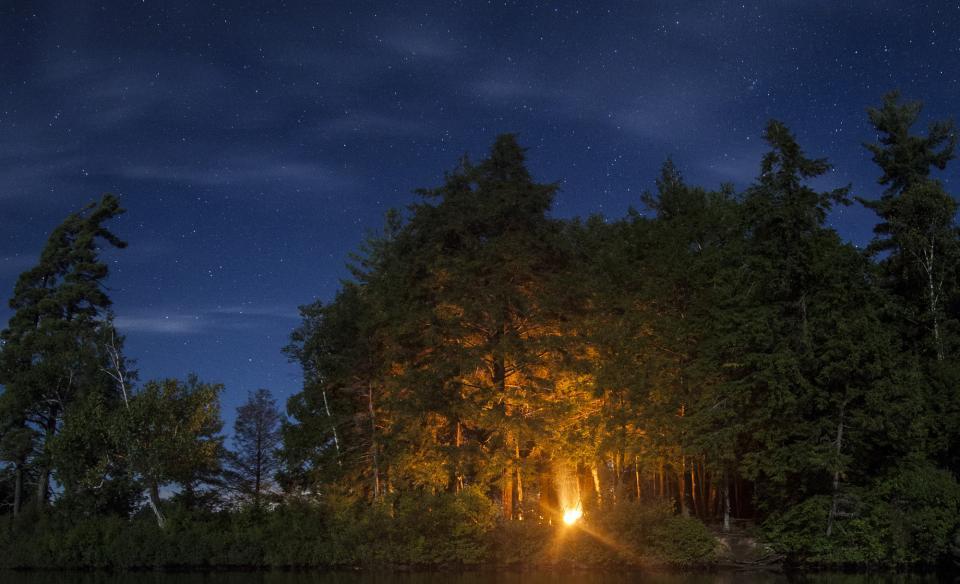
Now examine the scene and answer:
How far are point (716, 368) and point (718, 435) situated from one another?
11.9ft

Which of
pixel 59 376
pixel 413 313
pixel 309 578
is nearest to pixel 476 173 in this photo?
pixel 413 313

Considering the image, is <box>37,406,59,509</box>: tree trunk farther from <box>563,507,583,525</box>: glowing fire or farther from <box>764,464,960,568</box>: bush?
<box>764,464,960,568</box>: bush

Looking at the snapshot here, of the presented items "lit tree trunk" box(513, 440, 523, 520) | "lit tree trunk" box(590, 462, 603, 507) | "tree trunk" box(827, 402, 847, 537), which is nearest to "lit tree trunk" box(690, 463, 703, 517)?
"lit tree trunk" box(590, 462, 603, 507)

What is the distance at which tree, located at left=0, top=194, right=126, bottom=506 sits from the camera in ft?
164

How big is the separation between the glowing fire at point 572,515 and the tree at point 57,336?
26.1m

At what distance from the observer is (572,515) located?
3594 cm

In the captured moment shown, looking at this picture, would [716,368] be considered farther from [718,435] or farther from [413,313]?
[413,313]

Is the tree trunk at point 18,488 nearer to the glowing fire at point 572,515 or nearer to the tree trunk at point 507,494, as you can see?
the tree trunk at point 507,494

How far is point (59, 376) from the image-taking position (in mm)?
50594

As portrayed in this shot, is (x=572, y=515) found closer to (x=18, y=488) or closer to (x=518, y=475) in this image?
(x=518, y=475)

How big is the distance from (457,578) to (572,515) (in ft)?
23.3

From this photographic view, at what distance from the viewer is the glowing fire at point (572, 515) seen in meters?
35.2

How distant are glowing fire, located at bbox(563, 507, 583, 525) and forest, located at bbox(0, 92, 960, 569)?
121 mm

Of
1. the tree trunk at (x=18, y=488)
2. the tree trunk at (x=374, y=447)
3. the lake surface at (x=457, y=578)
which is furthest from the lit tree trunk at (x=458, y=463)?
the tree trunk at (x=18, y=488)
